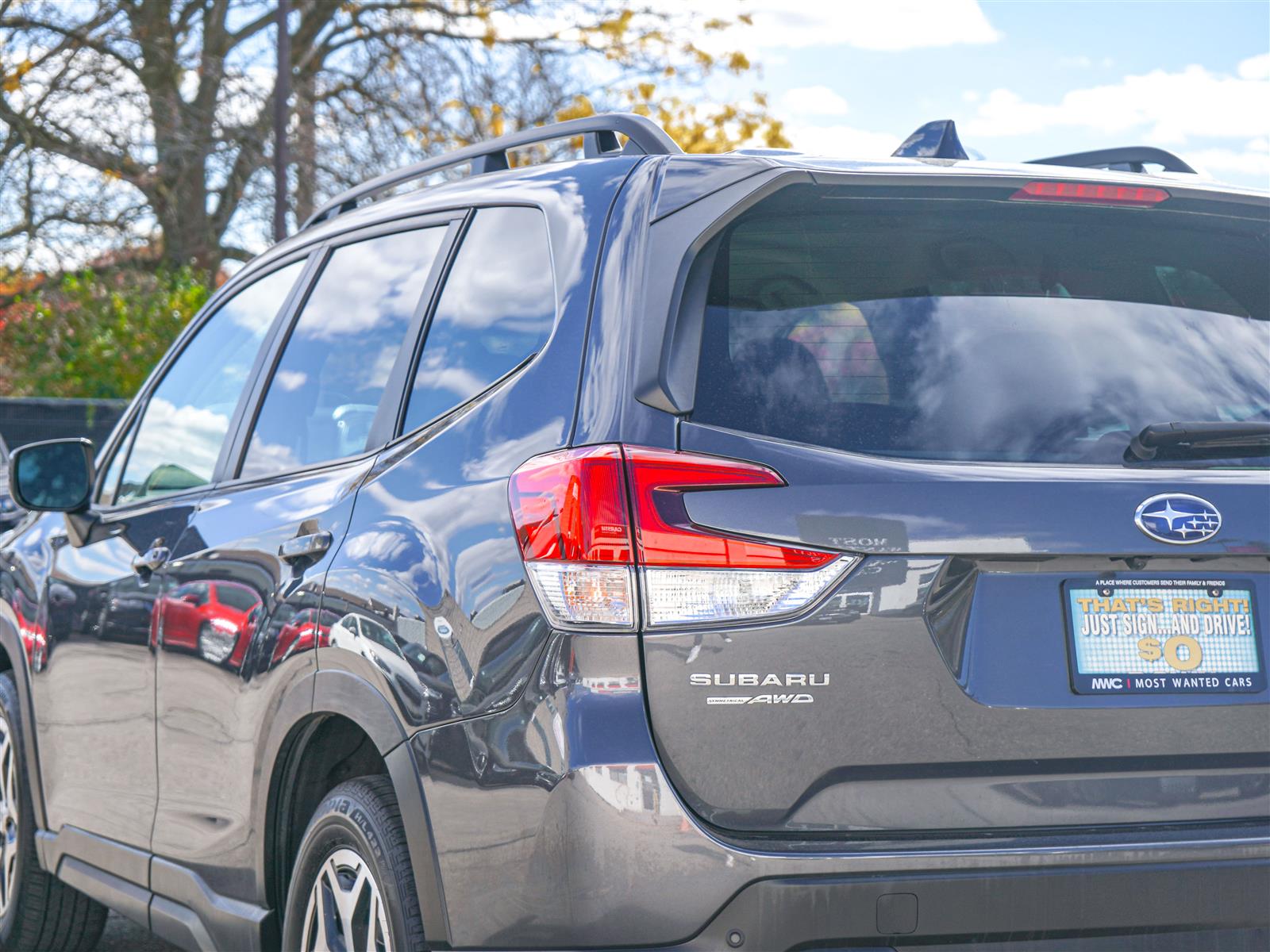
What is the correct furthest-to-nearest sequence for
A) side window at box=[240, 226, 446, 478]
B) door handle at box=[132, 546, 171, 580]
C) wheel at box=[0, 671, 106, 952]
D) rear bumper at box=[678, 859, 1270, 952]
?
1. wheel at box=[0, 671, 106, 952]
2. door handle at box=[132, 546, 171, 580]
3. side window at box=[240, 226, 446, 478]
4. rear bumper at box=[678, 859, 1270, 952]

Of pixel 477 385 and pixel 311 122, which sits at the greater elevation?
pixel 311 122

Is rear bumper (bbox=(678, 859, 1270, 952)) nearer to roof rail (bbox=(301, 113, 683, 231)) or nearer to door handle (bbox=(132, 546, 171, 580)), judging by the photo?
roof rail (bbox=(301, 113, 683, 231))

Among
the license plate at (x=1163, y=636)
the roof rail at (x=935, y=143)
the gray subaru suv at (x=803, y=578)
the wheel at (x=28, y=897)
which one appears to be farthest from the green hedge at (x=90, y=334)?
the license plate at (x=1163, y=636)

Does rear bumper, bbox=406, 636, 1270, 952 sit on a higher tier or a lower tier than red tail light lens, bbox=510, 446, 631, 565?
lower

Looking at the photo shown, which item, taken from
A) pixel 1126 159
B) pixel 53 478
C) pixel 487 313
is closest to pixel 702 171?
pixel 487 313

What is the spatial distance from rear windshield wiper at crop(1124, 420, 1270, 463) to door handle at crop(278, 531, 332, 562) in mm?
1551

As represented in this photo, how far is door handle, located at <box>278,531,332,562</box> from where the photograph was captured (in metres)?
3.24

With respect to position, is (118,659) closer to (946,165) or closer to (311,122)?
(946,165)

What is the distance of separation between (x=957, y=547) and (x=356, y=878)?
1316 mm

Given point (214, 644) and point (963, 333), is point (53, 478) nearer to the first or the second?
point (214, 644)

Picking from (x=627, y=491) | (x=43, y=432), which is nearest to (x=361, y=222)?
(x=627, y=491)

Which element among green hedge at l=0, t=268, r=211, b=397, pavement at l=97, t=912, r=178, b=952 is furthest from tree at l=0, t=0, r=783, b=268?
pavement at l=97, t=912, r=178, b=952

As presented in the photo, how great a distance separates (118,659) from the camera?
13.8 feet

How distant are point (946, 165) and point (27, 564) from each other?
333cm
